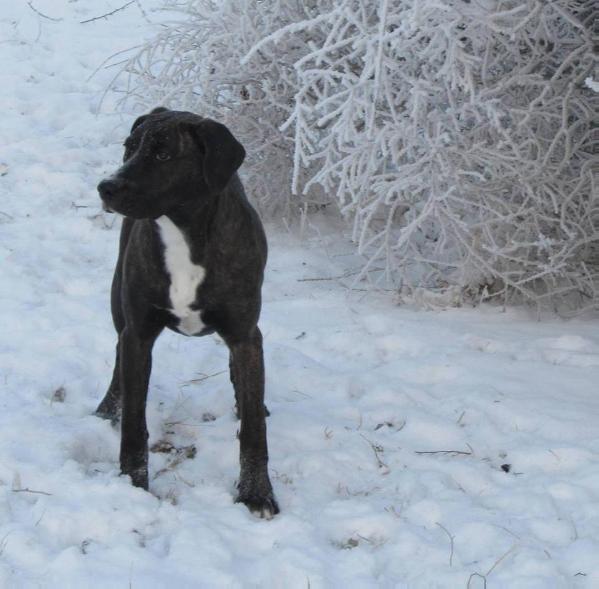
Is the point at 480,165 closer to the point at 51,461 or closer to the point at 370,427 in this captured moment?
the point at 370,427

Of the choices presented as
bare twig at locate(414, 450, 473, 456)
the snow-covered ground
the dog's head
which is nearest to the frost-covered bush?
the snow-covered ground

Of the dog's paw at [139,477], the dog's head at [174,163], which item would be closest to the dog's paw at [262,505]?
the dog's paw at [139,477]

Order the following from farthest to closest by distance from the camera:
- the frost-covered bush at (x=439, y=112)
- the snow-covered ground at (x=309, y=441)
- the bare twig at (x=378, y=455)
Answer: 1. the frost-covered bush at (x=439, y=112)
2. the bare twig at (x=378, y=455)
3. the snow-covered ground at (x=309, y=441)

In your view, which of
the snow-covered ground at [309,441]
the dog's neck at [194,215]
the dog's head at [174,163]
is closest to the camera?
the snow-covered ground at [309,441]

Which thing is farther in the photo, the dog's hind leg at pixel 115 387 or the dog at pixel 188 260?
the dog's hind leg at pixel 115 387

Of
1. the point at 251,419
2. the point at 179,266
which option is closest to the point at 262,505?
the point at 251,419

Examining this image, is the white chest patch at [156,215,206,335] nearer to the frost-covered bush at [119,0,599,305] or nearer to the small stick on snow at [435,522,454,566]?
the small stick on snow at [435,522,454,566]

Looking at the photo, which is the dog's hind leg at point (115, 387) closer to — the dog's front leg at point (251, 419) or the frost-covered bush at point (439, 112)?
the dog's front leg at point (251, 419)

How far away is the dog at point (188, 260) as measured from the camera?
3045mm

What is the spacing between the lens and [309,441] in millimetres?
3830

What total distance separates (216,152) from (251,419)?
3.38ft

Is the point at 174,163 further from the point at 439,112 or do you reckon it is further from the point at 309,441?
the point at 439,112

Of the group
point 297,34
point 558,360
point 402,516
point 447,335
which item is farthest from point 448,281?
point 402,516

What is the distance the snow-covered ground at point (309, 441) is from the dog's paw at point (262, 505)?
0.03m
